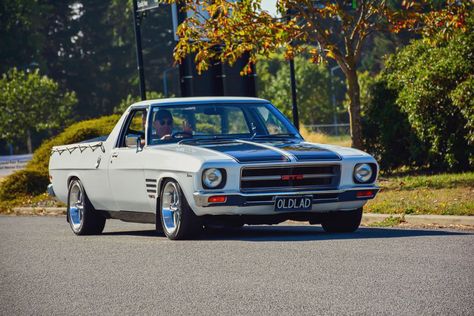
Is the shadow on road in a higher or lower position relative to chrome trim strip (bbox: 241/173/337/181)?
lower

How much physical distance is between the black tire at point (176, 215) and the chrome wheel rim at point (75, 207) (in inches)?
98.9

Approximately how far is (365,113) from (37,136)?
7182 centimetres

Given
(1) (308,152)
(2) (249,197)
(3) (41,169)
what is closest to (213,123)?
(1) (308,152)

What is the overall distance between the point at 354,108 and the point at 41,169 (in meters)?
8.30

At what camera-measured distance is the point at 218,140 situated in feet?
42.8

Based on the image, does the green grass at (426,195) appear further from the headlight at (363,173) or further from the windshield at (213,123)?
the windshield at (213,123)

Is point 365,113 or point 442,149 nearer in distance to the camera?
point 442,149

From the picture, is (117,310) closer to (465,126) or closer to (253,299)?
(253,299)

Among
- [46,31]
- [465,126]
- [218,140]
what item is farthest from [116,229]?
[46,31]

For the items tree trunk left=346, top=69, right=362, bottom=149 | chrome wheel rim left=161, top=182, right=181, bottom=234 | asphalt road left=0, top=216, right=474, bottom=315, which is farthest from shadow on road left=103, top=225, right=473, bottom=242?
tree trunk left=346, top=69, right=362, bottom=149

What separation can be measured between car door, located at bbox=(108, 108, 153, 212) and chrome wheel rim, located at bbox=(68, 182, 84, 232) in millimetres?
1097

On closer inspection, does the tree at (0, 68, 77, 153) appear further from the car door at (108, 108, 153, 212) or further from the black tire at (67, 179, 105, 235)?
the car door at (108, 108, 153, 212)

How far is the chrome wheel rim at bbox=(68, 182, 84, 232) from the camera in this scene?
14741 millimetres

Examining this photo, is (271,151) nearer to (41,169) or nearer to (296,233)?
(296,233)
